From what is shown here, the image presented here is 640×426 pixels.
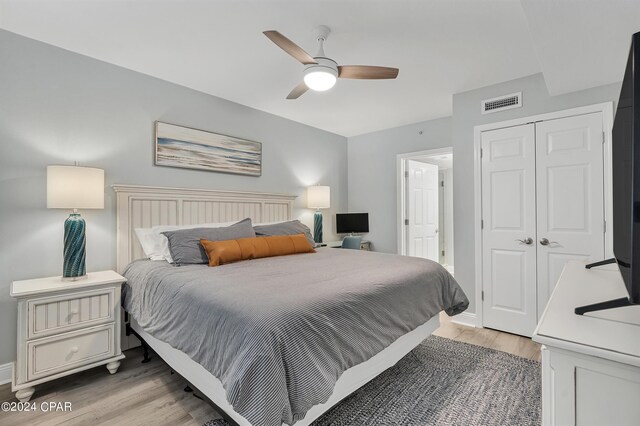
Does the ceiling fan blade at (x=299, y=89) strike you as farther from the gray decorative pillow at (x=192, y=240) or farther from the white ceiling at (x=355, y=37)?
the gray decorative pillow at (x=192, y=240)

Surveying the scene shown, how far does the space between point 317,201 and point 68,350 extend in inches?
122

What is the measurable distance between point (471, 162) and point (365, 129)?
6.50ft

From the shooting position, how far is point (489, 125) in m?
3.23

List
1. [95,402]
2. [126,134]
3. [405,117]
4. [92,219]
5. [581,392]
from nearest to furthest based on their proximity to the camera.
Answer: [581,392], [95,402], [92,219], [126,134], [405,117]

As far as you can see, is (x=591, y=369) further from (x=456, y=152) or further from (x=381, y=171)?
(x=381, y=171)

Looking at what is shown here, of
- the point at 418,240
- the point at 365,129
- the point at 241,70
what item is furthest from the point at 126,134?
the point at 418,240

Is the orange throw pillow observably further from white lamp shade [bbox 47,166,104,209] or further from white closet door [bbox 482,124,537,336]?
white closet door [bbox 482,124,537,336]

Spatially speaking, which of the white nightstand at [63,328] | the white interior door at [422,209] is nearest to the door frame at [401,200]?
the white interior door at [422,209]

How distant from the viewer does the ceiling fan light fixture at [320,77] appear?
2.19m

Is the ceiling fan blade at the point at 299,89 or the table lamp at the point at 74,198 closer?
the table lamp at the point at 74,198

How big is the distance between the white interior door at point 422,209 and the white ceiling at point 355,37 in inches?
70.5

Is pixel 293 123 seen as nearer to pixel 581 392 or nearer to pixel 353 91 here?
pixel 353 91

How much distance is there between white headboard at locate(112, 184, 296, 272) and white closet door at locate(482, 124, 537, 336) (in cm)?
254

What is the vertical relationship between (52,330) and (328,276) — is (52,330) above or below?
below
